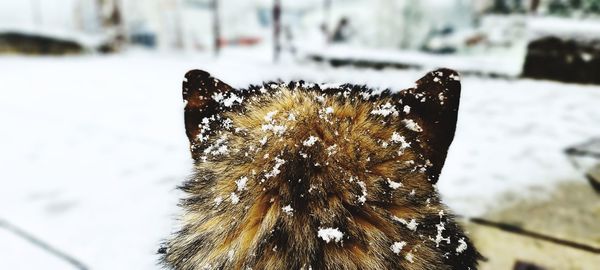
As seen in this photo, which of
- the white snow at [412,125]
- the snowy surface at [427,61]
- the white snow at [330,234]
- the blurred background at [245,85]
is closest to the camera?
the white snow at [330,234]

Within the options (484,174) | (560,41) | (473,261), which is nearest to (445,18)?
(560,41)

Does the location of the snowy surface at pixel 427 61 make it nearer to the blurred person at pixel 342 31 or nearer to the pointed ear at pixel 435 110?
the pointed ear at pixel 435 110

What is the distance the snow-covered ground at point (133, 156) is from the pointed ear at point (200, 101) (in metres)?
0.21

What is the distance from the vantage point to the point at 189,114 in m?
0.96

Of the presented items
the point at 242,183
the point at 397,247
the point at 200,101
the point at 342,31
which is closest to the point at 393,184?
the point at 397,247

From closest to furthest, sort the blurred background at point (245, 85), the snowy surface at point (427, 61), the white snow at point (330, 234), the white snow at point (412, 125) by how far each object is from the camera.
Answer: the white snow at point (330, 234)
the white snow at point (412, 125)
the blurred background at point (245, 85)
the snowy surface at point (427, 61)

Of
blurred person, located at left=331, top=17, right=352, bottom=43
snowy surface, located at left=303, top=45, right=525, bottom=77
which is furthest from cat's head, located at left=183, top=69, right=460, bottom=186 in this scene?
blurred person, located at left=331, top=17, right=352, bottom=43

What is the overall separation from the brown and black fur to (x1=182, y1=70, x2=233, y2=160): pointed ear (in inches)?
0.8

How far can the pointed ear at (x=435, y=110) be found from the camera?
815mm

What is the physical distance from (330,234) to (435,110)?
35 cm

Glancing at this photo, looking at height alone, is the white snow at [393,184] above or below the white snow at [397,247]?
above

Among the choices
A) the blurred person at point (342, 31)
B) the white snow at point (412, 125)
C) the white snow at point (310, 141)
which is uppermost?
the blurred person at point (342, 31)

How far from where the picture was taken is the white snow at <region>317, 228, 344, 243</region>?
73 centimetres

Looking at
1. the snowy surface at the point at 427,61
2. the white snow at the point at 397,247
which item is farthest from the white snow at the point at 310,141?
the snowy surface at the point at 427,61
